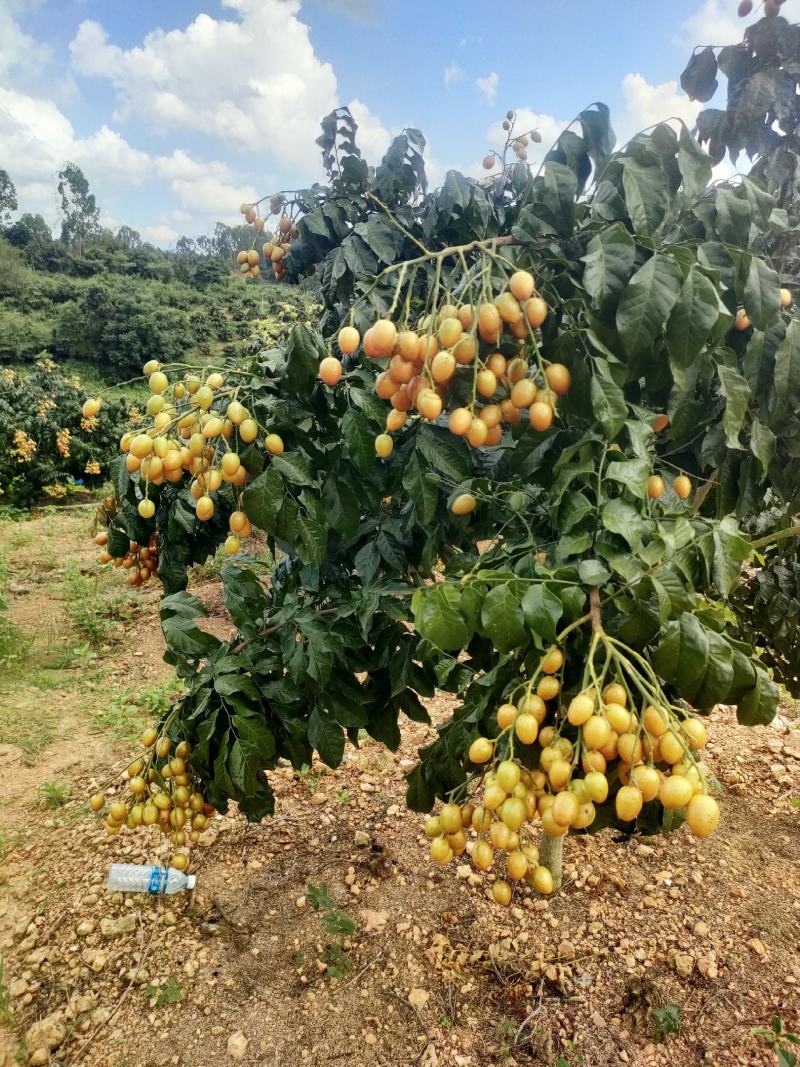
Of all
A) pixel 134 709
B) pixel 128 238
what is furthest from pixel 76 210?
pixel 134 709

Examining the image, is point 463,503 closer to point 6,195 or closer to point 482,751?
point 482,751

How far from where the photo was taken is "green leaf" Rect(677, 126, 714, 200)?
131cm

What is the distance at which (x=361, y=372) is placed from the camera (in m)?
1.55

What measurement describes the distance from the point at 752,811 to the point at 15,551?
7.44 meters

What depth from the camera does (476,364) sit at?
3.89 feet

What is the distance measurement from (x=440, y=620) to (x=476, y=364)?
0.45 metres

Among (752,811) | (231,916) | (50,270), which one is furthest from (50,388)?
(50,270)

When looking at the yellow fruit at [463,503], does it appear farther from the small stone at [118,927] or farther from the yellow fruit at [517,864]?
the small stone at [118,927]

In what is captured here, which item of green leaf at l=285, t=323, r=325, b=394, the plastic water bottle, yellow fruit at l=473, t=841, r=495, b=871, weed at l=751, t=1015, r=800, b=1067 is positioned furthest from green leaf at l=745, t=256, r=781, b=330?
the plastic water bottle

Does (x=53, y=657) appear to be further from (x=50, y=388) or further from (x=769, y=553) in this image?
(x=50, y=388)

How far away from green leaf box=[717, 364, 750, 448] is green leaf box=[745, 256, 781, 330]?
11cm

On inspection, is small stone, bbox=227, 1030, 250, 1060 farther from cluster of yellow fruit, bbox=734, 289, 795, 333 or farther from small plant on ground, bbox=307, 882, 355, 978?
cluster of yellow fruit, bbox=734, 289, 795, 333

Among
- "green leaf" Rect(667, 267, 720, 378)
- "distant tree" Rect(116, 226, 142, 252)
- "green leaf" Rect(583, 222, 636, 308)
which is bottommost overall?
"green leaf" Rect(667, 267, 720, 378)

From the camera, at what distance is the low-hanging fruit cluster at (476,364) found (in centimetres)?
115
